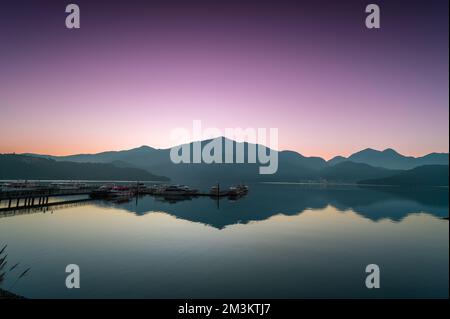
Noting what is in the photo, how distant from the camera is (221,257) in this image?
3231 cm

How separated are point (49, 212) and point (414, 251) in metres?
77.0

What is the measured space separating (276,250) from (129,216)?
4148cm

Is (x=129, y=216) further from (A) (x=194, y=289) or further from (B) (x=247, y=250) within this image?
(A) (x=194, y=289)

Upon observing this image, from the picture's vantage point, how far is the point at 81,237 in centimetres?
4153

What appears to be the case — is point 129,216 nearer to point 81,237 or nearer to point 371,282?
point 81,237

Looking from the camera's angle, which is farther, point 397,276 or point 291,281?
point 397,276

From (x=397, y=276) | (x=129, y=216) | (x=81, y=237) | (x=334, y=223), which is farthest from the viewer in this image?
(x=129, y=216)

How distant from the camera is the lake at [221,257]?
2289 cm

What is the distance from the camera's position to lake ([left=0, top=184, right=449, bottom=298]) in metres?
22.9
